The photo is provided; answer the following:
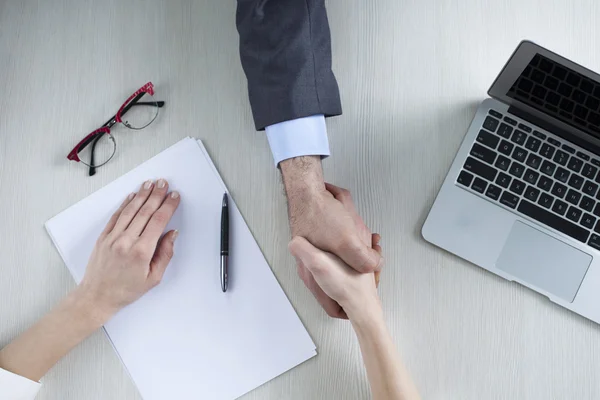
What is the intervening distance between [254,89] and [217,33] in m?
0.20

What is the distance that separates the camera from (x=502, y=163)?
2.80 feet

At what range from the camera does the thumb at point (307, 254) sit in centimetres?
75

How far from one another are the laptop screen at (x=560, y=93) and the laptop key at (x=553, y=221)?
0.14m

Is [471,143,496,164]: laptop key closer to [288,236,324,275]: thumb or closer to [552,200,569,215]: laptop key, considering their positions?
[552,200,569,215]: laptop key

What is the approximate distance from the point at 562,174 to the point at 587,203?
61 millimetres

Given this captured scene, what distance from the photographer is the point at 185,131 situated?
0.93 metres

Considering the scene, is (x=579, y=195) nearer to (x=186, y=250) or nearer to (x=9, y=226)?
(x=186, y=250)

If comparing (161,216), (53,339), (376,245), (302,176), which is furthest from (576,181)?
(53,339)

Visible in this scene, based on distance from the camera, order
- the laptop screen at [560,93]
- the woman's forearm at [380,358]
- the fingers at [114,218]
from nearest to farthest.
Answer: the laptop screen at [560,93] → the woman's forearm at [380,358] → the fingers at [114,218]

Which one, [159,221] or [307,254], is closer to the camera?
[307,254]

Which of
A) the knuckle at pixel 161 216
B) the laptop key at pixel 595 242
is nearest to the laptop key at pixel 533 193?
the laptop key at pixel 595 242

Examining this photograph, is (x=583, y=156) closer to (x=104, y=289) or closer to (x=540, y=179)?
(x=540, y=179)

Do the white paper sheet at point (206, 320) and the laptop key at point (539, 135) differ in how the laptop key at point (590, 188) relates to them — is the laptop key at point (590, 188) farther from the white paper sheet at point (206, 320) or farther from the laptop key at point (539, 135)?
the white paper sheet at point (206, 320)

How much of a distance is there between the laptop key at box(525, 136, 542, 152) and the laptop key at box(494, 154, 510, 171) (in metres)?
0.04
